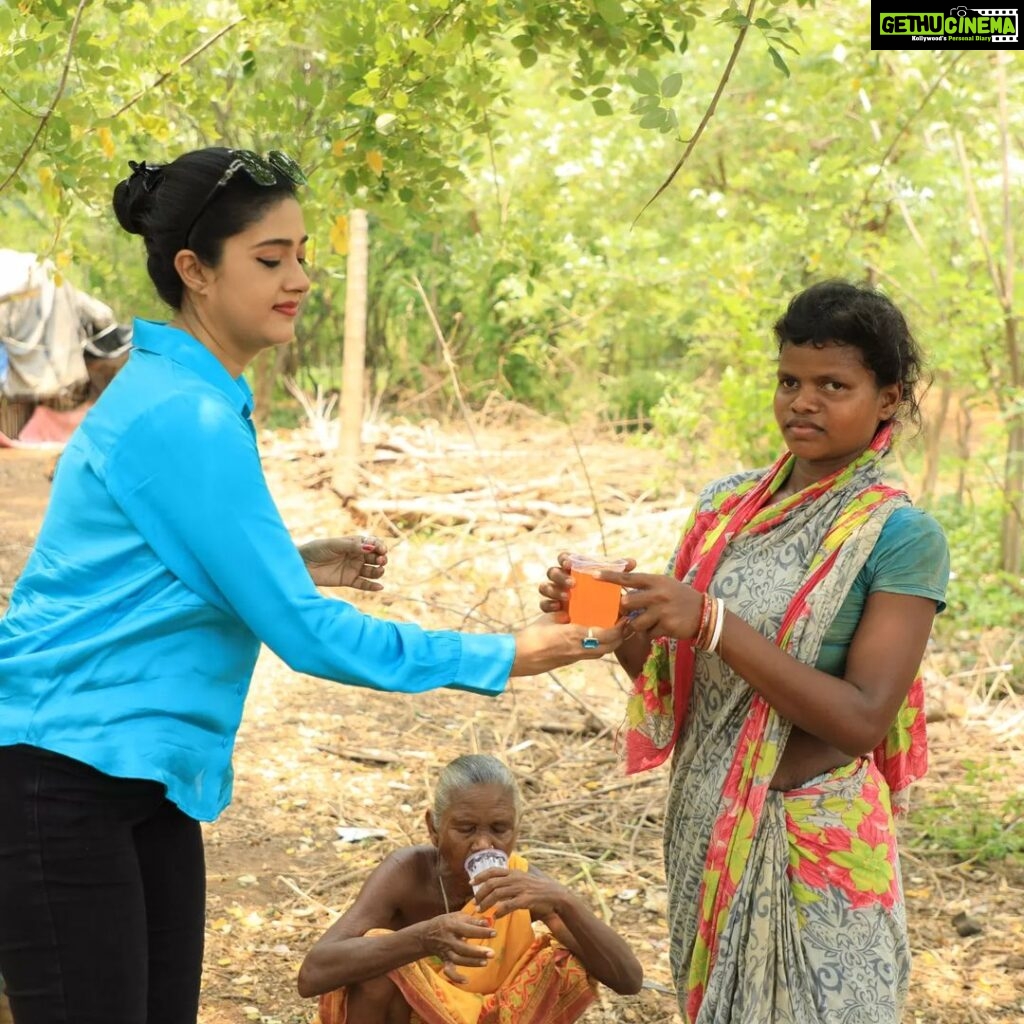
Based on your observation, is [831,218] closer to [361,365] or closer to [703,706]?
[361,365]

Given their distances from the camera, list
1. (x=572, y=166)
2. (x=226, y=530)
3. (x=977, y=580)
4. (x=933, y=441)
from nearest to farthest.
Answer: (x=226, y=530)
(x=977, y=580)
(x=933, y=441)
(x=572, y=166)

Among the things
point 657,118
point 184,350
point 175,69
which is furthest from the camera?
point 175,69

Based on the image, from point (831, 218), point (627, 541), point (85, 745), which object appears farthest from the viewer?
point (627, 541)

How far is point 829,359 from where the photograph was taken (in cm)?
231

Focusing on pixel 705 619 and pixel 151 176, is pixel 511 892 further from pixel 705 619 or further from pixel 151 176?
pixel 151 176

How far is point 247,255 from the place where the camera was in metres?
2.10

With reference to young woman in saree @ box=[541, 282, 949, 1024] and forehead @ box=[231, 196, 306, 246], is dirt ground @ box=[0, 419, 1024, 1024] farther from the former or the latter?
forehead @ box=[231, 196, 306, 246]

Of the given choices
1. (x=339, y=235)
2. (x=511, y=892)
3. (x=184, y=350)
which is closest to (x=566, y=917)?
(x=511, y=892)

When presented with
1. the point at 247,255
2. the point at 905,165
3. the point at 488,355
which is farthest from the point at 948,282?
the point at 488,355

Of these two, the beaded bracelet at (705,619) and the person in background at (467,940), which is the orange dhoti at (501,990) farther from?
the beaded bracelet at (705,619)

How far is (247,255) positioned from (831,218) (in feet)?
19.9

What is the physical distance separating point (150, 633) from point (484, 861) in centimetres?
115

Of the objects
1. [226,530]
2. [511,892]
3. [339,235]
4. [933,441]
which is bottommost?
[511,892]

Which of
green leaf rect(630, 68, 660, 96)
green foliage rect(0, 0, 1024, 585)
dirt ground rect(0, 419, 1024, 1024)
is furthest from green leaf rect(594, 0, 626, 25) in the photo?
dirt ground rect(0, 419, 1024, 1024)
